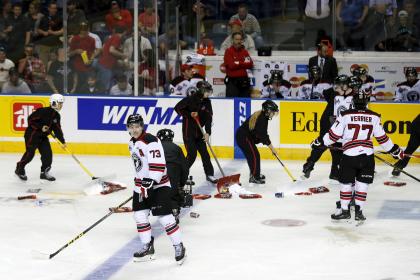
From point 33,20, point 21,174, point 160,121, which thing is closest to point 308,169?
point 160,121

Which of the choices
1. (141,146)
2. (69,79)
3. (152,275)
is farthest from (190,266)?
(69,79)

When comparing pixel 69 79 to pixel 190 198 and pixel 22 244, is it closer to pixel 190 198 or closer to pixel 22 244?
pixel 190 198

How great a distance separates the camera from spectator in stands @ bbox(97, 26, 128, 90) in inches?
620

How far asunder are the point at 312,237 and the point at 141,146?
7.57 feet

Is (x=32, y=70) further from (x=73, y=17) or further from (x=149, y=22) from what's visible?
(x=149, y=22)

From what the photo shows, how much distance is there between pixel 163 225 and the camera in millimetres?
8484

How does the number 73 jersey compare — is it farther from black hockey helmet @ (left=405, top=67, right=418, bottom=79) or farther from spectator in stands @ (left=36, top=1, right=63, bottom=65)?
spectator in stands @ (left=36, top=1, right=63, bottom=65)

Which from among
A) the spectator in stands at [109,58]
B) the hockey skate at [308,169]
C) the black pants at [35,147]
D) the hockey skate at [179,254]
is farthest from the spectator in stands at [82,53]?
the hockey skate at [179,254]

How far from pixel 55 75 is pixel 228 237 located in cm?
699

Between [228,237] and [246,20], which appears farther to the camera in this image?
[246,20]

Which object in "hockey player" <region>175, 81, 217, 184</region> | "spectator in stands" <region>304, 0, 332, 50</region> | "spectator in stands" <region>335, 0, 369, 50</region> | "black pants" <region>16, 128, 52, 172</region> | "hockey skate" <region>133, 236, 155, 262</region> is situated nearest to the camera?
"hockey skate" <region>133, 236, 155, 262</region>

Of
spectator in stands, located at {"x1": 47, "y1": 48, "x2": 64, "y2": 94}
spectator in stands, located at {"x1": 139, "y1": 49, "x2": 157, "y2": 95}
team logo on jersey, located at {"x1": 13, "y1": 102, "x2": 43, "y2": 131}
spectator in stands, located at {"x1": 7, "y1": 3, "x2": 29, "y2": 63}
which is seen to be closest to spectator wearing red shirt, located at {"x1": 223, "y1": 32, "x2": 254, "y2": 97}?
spectator in stands, located at {"x1": 139, "y1": 49, "x2": 157, "y2": 95}

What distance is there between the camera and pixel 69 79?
616 inches

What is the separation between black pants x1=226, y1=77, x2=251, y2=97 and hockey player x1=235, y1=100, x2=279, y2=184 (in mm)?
3222
